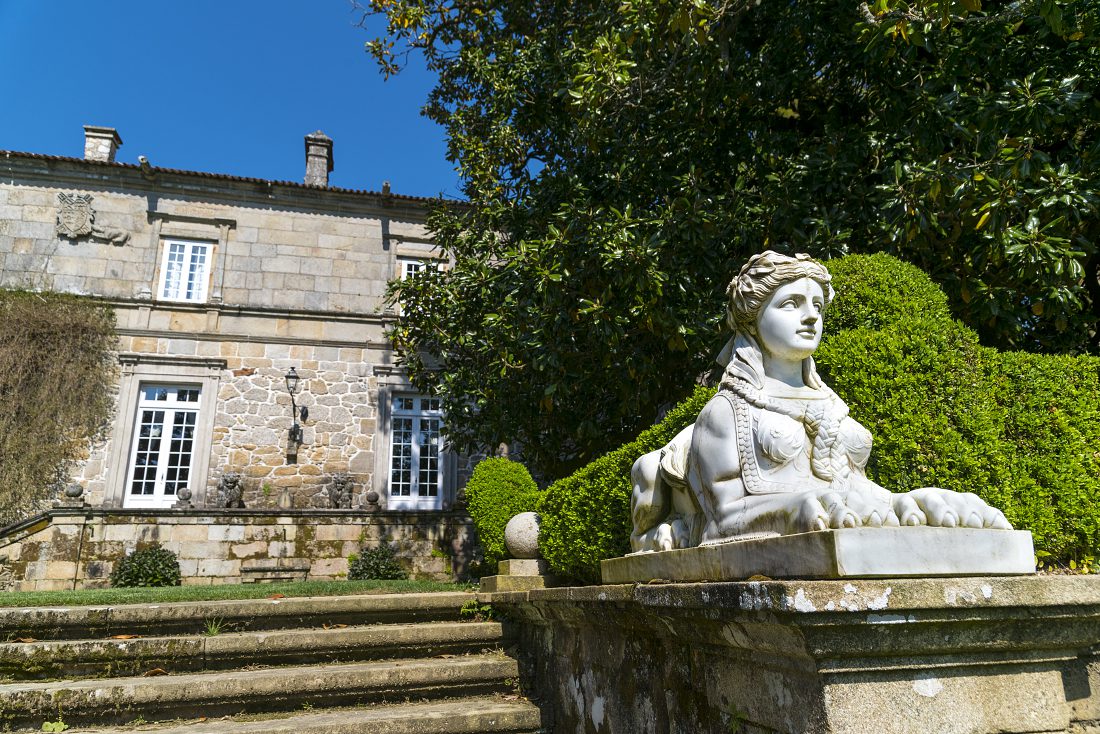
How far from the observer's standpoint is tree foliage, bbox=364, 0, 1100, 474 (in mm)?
5195

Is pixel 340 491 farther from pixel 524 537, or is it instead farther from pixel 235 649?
pixel 235 649

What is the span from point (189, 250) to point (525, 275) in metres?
11.0

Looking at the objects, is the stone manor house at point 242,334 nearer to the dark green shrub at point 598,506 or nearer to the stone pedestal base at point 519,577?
the stone pedestal base at point 519,577

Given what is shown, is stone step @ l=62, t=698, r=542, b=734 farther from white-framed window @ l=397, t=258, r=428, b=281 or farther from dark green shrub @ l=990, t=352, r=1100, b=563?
white-framed window @ l=397, t=258, r=428, b=281

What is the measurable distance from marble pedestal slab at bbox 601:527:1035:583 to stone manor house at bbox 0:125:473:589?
11.1 meters

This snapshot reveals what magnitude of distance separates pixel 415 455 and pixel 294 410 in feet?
9.07

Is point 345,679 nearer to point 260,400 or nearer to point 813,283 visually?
point 813,283

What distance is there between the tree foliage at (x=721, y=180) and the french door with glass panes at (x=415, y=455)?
5.57 metres

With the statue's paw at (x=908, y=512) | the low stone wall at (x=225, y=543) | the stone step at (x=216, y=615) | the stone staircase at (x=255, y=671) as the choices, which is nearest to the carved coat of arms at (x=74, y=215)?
the low stone wall at (x=225, y=543)

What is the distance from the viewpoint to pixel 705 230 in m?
6.76

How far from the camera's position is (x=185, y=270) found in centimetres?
1512

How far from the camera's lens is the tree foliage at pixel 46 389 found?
13.0m

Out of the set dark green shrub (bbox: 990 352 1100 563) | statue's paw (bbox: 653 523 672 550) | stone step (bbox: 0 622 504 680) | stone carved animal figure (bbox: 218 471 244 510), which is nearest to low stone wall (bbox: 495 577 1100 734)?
statue's paw (bbox: 653 523 672 550)

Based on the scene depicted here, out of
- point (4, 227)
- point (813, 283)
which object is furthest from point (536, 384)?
point (4, 227)
